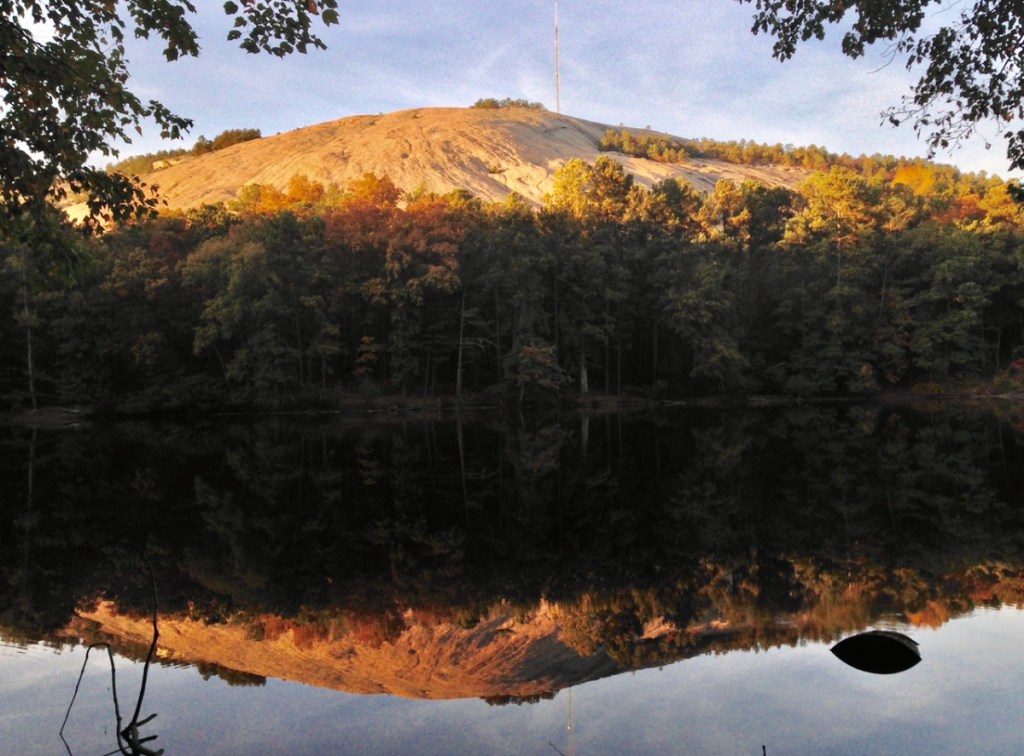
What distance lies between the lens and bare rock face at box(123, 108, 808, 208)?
105812mm

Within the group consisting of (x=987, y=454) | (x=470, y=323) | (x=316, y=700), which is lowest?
(x=316, y=700)

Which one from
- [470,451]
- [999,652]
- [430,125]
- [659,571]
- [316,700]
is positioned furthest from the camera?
[430,125]

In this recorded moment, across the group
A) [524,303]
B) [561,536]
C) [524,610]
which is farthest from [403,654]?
[524,303]

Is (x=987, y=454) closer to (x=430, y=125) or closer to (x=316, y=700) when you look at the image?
(x=316, y=700)

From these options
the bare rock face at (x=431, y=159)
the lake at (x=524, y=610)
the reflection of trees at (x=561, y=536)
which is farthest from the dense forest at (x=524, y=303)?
the bare rock face at (x=431, y=159)

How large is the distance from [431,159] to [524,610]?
109 meters

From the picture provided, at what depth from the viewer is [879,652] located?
6.31 m

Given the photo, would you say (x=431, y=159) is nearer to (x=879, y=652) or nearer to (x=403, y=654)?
(x=403, y=654)

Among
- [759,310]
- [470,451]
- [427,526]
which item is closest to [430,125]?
[759,310]

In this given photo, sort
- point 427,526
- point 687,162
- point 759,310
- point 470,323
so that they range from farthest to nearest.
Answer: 1. point 687,162
2. point 759,310
3. point 470,323
4. point 427,526

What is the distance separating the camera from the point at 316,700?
5.87m

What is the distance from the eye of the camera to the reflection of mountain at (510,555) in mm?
6945

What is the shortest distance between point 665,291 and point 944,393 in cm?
1840

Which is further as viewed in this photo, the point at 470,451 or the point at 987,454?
the point at 470,451
